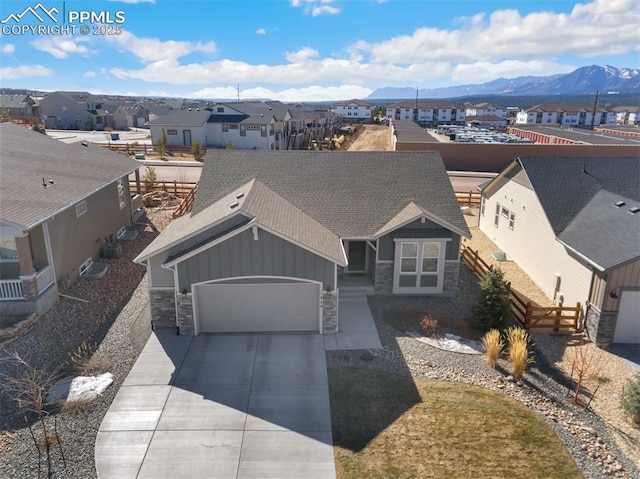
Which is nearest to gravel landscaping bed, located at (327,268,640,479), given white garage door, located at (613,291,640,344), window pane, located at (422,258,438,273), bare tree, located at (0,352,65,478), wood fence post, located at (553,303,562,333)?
wood fence post, located at (553,303,562,333)

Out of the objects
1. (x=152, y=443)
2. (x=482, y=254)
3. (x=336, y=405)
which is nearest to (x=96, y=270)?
(x=152, y=443)

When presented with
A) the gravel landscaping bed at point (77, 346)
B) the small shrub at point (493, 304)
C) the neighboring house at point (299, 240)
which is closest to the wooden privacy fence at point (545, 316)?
the small shrub at point (493, 304)

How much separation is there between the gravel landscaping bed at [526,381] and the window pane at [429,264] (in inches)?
69.0

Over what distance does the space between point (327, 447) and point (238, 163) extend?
44.6ft

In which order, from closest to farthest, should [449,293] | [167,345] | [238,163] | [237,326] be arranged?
[167,345] → [237,326] → [449,293] → [238,163]

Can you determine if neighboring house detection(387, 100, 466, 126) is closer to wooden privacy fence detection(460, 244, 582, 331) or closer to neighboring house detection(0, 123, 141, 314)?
neighboring house detection(0, 123, 141, 314)

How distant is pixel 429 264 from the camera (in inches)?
672

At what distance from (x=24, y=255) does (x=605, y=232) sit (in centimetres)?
1887

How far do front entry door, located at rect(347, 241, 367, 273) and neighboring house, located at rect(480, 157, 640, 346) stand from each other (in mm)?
7114

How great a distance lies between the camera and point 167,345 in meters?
13.6

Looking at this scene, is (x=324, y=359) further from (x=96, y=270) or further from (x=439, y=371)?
(x=96, y=270)

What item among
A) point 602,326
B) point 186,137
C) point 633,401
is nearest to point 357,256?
point 602,326

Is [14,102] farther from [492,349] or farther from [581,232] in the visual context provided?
[492,349]

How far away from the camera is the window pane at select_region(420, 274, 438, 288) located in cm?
1714
